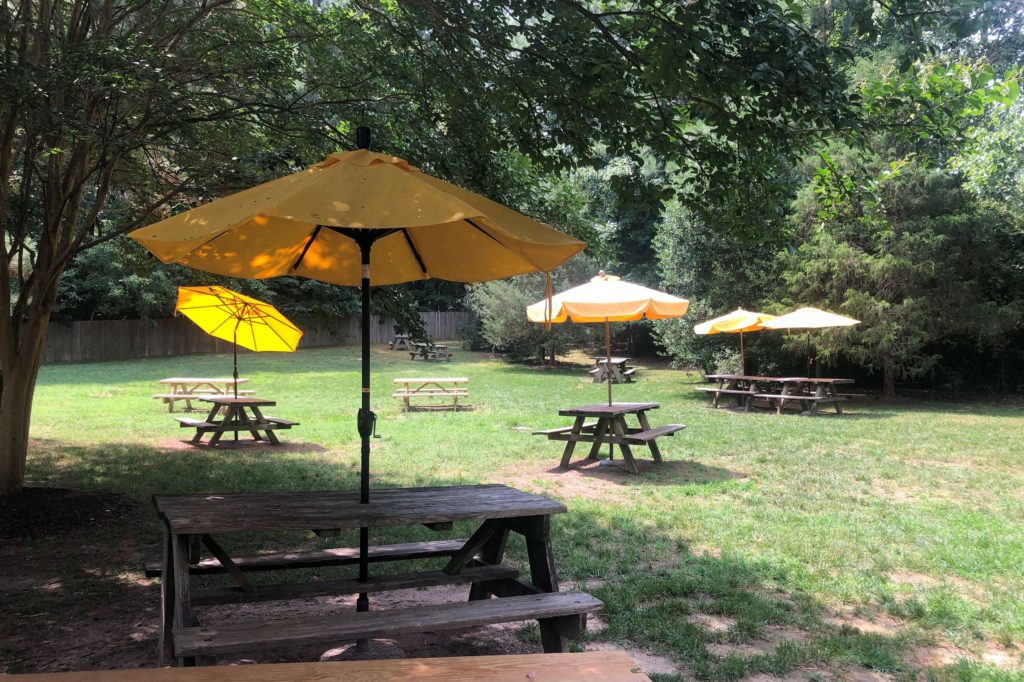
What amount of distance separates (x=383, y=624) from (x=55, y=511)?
5.36 meters

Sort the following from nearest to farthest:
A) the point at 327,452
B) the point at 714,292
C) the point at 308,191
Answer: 1. the point at 308,191
2. the point at 327,452
3. the point at 714,292

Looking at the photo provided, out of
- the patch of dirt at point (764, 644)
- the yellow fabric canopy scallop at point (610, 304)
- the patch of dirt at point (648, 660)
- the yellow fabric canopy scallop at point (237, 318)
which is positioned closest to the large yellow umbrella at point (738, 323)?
the yellow fabric canopy scallop at point (610, 304)

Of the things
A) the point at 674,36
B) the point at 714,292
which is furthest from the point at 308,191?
the point at 714,292

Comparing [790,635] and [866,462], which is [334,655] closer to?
[790,635]

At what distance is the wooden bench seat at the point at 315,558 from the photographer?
13.6ft

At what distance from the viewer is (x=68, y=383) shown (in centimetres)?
2111

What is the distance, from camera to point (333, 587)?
156 inches

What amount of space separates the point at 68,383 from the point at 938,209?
76.2 ft

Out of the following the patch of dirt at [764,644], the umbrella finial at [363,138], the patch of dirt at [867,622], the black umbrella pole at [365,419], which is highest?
the umbrella finial at [363,138]

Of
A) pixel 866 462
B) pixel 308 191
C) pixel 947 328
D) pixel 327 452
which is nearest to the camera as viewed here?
pixel 308 191

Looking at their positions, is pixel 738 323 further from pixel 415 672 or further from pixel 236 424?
pixel 415 672

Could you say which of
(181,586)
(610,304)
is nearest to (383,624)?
(181,586)

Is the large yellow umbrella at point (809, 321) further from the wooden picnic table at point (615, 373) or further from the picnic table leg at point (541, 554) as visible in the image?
the picnic table leg at point (541, 554)

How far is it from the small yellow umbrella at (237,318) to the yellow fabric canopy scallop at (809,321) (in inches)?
411
